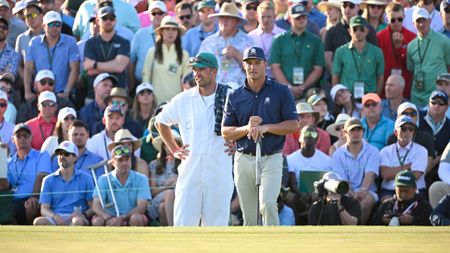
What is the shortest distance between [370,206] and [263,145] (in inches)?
160

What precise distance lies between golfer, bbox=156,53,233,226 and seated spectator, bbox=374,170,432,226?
3.22 meters

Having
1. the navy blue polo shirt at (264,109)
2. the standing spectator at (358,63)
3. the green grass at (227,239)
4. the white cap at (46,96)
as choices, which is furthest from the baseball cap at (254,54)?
the standing spectator at (358,63)

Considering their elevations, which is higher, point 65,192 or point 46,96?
point 46,96

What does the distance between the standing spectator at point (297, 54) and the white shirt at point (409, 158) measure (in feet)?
7.66

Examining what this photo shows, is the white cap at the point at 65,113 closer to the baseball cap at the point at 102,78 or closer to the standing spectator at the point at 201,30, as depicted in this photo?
the baseball cap at the point at 102,78

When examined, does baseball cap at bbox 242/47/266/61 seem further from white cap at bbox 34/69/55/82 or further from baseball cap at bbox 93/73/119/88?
white cap at bbox 34/69/55/82

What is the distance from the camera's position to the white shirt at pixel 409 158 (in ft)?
55.9

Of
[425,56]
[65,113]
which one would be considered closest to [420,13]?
[425,56]

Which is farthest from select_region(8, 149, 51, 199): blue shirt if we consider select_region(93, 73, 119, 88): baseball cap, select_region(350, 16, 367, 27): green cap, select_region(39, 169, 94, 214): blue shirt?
select_region(350, 16, 367, 27): green cap

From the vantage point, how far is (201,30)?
65.8 feet

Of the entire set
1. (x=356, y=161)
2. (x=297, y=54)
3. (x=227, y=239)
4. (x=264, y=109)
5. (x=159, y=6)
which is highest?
(x=159, y=6)

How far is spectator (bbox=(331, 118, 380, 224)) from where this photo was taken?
16969mm

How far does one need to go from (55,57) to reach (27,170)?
A: 9.15 feet

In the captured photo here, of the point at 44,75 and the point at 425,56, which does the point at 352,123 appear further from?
the point at 44,75
